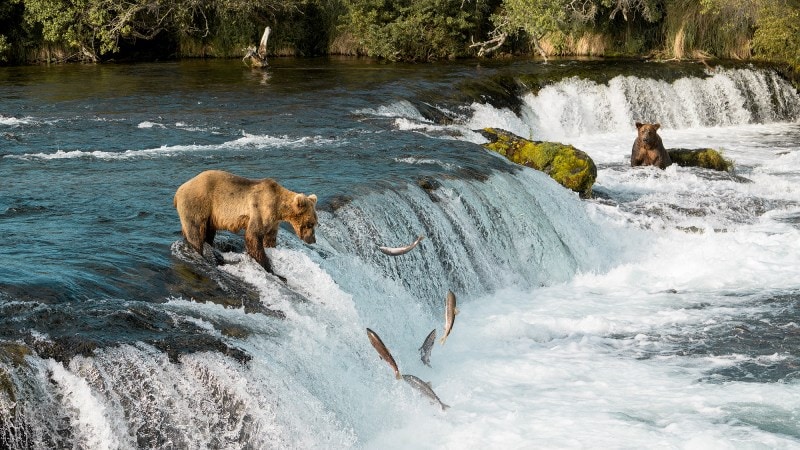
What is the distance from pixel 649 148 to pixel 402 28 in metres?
12.7

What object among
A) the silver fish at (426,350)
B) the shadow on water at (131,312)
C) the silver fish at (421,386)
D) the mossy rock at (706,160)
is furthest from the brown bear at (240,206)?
the mossy rock at (706,160)

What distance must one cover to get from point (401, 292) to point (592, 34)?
21.5 metres

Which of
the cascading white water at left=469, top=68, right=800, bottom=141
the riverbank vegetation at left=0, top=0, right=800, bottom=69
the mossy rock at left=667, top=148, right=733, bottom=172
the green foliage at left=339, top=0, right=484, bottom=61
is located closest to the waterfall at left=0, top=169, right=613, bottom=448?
the mossy rock at left=667, top=148, right=733, bottom=172

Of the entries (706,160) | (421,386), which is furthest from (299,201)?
(706,160)

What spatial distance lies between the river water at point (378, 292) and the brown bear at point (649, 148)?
0.28 meters

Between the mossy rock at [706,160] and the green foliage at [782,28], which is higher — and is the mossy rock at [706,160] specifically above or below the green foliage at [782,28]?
below

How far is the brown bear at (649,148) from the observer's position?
17516 mm

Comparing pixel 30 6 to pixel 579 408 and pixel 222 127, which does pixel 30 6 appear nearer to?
pixel 222 127

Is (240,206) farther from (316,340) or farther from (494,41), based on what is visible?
(494,41)

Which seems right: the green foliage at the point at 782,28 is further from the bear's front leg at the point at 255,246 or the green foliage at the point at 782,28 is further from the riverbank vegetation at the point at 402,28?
the bear's front leg at the point at 255,246

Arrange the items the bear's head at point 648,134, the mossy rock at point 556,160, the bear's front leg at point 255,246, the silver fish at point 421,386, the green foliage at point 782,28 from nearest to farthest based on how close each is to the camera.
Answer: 1. the silver fish at point 421,386
2. the bear's front leg at point 255,246
3. the mossy rock at point 556,160
4. the bear's head at point 648,134
5. the green foliage at point 782,28

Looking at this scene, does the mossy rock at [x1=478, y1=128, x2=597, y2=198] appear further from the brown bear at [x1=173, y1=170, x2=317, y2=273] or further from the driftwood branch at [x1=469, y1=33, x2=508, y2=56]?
the driftwood branch at [x1=469, y1=33, x2=508, y2=56]

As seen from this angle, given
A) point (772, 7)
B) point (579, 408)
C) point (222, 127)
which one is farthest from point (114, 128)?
point (772, 7)

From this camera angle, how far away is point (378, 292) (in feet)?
33.6
